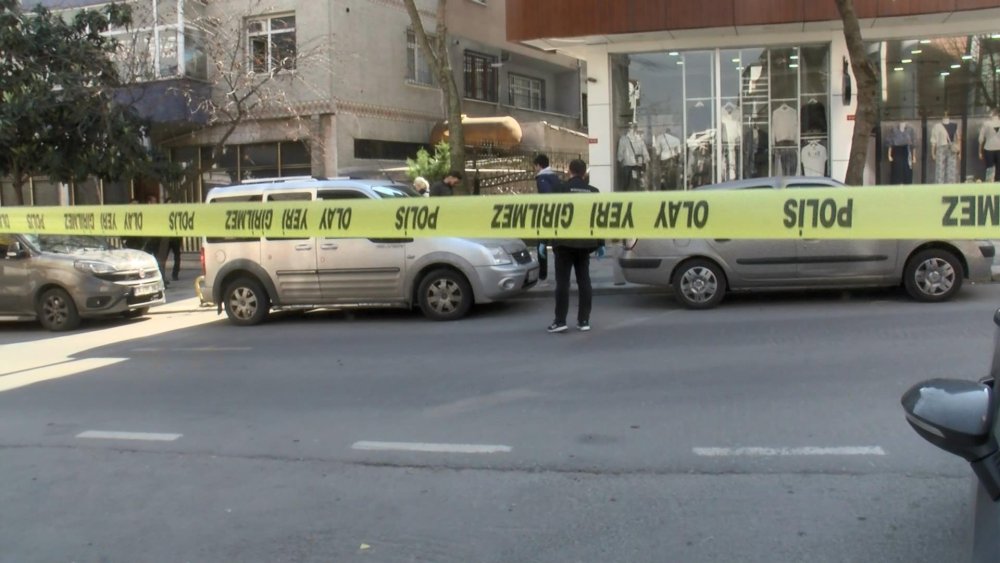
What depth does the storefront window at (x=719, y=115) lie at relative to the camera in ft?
57.5

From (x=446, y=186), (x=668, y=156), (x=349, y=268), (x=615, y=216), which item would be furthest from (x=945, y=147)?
(x=615, y=216)

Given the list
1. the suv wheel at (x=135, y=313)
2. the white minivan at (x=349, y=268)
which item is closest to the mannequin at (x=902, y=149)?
the white minivan at (x=349, y=268)

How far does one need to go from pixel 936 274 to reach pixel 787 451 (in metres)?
6.62

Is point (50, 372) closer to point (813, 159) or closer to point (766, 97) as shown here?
point (766, 97)

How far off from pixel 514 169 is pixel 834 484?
18731mm

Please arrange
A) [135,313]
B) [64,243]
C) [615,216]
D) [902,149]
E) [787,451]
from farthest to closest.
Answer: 1. [902,149]
2. [135,313]
3. [64,243]
4. [787,451]
5. [615,216]

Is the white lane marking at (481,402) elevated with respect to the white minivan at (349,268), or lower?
lower

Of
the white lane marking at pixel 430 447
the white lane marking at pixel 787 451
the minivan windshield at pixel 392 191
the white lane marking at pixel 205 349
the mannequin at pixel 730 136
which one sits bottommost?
the white lane marking at pixel 430 447

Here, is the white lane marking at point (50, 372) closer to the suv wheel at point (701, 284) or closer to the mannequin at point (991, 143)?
the suv wheel at point (701, 284)

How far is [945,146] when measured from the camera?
17.6 metres

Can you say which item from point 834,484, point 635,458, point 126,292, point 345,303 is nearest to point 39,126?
point 126,292

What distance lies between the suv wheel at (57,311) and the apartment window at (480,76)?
603 inches

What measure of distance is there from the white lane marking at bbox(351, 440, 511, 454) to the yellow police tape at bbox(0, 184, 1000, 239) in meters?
1.44

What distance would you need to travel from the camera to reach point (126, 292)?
491 inches
